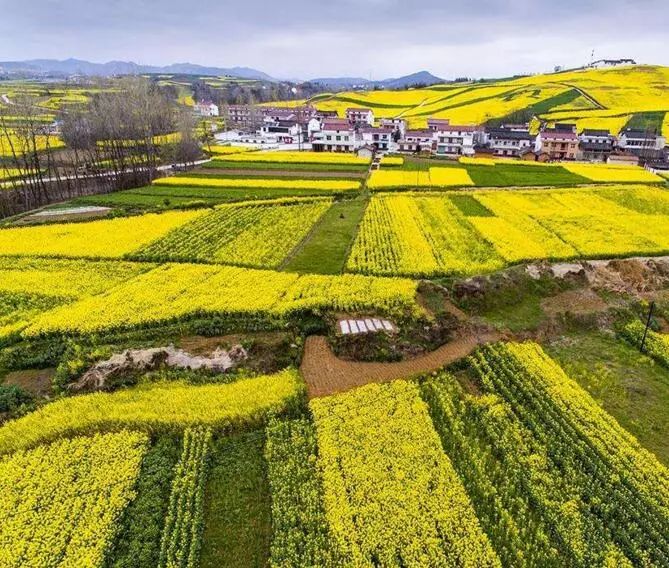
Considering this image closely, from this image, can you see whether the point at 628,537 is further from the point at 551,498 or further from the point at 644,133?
the point at 644,133

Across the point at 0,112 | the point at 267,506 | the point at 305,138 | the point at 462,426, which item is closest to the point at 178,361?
the point at 267,506

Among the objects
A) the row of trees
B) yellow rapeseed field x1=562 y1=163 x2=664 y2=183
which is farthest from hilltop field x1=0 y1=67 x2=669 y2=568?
yellow rapeseed field x1=562 y1=163 x2=664 y2=183

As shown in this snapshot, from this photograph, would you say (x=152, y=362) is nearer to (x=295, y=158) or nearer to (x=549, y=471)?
(x=549, y=471)

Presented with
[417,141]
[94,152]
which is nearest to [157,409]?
[94,152]

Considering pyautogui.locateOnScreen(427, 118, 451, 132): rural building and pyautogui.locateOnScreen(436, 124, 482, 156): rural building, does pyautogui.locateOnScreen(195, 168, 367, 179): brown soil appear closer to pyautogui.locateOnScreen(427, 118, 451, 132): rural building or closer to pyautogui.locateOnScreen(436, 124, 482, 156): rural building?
pyautogui.locateOnScreen(436, 124, 482, 156): rural building

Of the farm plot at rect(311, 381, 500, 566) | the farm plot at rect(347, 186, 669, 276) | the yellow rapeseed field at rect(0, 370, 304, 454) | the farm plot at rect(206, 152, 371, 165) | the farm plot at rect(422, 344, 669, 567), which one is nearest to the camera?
the farm plot at rect(311, 381, 500, 566)

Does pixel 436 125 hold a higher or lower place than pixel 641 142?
higher

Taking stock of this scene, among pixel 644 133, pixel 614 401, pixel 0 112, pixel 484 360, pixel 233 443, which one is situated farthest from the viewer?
pixel 644 133
